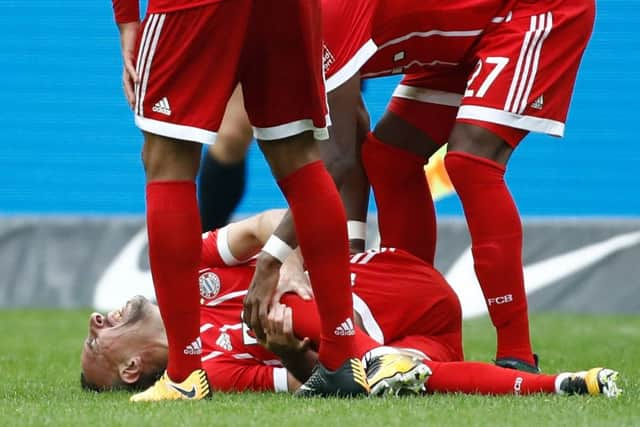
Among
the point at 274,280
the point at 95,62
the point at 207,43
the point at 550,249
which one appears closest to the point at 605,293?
the point at 550,249

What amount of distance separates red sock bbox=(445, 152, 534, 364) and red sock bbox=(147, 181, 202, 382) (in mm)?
922

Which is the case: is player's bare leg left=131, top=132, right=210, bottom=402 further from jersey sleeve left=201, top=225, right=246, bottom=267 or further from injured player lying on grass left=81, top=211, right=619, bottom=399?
jersey sleeve left=201, top=225, right=246, bottom=267

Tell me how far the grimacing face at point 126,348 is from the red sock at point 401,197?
86 centimetres

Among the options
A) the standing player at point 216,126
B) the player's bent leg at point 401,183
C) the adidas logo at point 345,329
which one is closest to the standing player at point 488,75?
the player's bent leg at point 401,183

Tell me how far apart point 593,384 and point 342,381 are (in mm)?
621

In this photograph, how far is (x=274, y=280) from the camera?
11.7 ft

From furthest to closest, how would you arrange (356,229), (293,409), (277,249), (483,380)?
1. (356,229)
2. (277,249)
3. (483,380)
4. (293,409)

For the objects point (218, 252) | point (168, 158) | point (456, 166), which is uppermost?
point (168, 158)

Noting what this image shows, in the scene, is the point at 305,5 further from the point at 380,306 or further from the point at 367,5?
the point at 380,306

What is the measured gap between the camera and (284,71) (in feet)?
10.8

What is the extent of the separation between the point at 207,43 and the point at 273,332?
2.79 ft

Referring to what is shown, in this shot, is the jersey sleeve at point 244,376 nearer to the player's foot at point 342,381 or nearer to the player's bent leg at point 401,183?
the player's foot at point 342,381

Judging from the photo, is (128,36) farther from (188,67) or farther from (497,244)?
(497,244)

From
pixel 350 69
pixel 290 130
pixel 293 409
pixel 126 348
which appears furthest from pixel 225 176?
pixel 293 409
